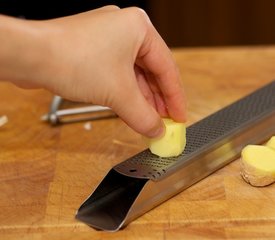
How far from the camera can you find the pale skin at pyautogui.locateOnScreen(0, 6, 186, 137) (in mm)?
935

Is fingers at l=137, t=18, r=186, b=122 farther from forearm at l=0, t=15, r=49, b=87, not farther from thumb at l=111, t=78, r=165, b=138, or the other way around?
forearm at l=0, t=15, r=49, b=87

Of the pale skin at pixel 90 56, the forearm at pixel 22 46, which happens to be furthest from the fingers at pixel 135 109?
the forearm at pixel 22 46

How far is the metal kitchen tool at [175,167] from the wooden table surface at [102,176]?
19 mm

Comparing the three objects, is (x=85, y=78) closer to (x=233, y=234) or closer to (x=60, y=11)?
(x=233, y=234)

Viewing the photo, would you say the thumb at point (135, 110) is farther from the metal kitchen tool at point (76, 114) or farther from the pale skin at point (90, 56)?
the metal kitchen tool at point (76, 114)

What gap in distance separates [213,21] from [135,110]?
1.46 metres

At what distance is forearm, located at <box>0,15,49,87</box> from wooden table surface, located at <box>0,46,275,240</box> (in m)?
0.26

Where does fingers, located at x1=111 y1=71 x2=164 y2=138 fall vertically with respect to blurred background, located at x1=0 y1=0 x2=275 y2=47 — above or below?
above

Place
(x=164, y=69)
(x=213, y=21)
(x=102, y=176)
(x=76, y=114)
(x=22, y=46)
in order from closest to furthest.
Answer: (x=22, y=46) → (x=164, y=69) → (x=102, y=176) → (x=76, y=114) → (x=213, y=21)

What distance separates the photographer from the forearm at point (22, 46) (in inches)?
36.5

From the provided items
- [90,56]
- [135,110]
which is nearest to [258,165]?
[135,110]

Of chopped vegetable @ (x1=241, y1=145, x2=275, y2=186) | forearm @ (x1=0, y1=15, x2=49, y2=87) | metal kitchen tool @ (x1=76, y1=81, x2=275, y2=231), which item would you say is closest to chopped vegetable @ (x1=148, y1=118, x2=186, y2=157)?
Result: metal kitchen tool @ (x1=76, y1=81, x2=275, y2=231)

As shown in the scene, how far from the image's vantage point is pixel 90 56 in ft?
3.13

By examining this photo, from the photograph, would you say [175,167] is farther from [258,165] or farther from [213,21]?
[213,21]
